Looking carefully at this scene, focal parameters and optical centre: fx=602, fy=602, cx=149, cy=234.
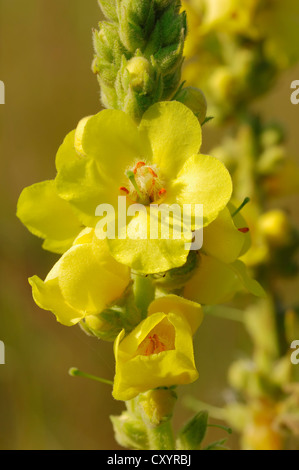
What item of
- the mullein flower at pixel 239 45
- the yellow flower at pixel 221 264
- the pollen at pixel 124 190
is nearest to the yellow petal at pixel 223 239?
the yellow flower at pixel 221 264

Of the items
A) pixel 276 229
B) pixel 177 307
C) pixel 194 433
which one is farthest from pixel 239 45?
pixel 194 433

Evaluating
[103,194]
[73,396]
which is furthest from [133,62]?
[73,396]

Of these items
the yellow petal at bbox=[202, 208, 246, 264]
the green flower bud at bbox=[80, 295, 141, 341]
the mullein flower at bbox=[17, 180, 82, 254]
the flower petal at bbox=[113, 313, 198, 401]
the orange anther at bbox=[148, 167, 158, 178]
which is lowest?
the flower petal at bbox=[113, 313, 198, 401]

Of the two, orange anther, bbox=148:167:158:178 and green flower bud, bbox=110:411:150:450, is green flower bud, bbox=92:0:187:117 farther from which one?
green flower bud, bbox=110:411:150:450

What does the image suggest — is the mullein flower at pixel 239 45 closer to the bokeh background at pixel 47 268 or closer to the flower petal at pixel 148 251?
the bokeh background at pixel 47 268

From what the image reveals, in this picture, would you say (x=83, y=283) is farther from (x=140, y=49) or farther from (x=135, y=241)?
(x=140, y=49)

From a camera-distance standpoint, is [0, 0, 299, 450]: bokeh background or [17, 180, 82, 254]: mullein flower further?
[0, 0, 299, 450]: bokeh background

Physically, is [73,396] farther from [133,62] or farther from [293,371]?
[133,62]

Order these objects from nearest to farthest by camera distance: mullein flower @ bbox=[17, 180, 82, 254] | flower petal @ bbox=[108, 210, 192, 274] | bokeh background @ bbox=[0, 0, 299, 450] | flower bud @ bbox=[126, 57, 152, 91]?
flower petal @ bbox=[108, 210, 192, 274] < flower bud @ bbox=[126, 57, 152, 91] < mullein flower @ bbox=[17, 180, 82, 254] < bokeh background @ bbox=[0, 0, 299, 450]

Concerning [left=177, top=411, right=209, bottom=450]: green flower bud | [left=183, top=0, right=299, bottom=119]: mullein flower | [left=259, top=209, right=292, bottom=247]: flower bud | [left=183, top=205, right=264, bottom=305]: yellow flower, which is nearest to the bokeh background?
[left=183, top=0, right=299, bottom=119]: mullein flower
